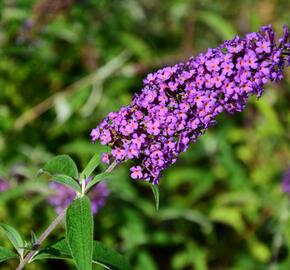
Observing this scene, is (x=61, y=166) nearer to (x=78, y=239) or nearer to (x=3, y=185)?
(x=78, y=239)

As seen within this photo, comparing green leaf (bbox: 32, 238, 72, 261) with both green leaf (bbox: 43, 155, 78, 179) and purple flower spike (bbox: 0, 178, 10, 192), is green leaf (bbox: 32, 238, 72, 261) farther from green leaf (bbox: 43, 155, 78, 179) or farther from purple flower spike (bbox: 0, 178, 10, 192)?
purple flower spike (bbox: 0, 178, 10, 192)

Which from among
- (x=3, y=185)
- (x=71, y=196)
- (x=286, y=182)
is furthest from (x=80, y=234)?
(x=286, y=182)

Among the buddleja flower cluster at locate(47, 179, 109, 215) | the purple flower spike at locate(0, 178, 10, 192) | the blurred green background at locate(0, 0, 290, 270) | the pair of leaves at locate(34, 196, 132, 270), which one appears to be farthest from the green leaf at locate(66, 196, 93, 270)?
the purple flower spike at locate(0, 178, 10, 192)

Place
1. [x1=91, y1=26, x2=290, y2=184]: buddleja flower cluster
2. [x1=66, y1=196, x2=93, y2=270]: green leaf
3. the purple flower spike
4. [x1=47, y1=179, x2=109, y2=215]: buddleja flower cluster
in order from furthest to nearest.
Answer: the purple flower spike < [x1=47, y1=179, x2=109, y2=215]: buddleja flower cluster < [x1=91, y1=26, x2=290, y2=184]: buddleja flower cluster < [x1=66, y1=196, x2=93, y2=270]: green leaf

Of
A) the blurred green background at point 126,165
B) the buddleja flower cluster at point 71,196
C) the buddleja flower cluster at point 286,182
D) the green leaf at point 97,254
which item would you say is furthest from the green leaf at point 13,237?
the buddleja flower cluster at point 286,182

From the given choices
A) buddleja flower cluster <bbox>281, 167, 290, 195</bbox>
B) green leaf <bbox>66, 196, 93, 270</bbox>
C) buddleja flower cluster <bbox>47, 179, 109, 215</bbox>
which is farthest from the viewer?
buddleja flower cluster <bbox>281, 167, 290, 195</bbox>

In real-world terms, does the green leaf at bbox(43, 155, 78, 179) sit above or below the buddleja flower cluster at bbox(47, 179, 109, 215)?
below
